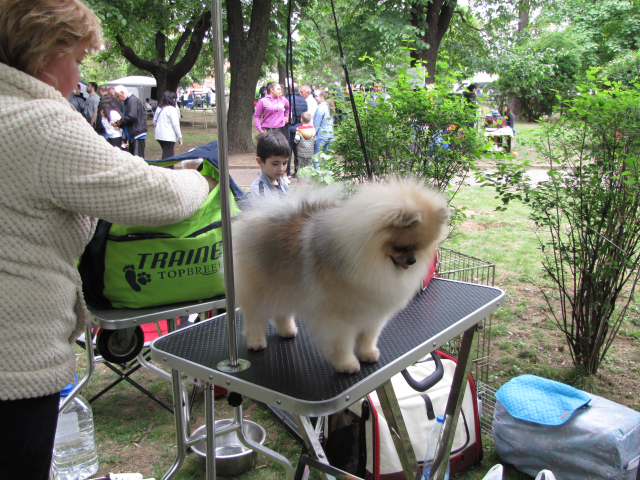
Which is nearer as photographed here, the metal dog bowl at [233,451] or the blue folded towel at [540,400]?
the blue folded towel at [540,400]

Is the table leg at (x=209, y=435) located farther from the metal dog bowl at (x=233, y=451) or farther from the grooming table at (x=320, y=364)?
the metal dog bowl at (x=233, y=451)

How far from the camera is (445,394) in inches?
105

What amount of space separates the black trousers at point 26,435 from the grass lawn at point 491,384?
5.33 feet

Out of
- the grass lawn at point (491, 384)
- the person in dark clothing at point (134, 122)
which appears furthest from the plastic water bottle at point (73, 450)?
the person in dark clothing at point (134, 122)

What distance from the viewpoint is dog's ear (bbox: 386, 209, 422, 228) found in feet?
4.64

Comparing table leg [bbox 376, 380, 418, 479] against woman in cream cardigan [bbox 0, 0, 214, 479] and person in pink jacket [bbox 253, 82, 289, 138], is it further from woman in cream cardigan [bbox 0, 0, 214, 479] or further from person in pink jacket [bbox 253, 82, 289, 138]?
person in pink jacket [bbox 253, 82, 289, 138]

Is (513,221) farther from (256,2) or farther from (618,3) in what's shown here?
(618,3)

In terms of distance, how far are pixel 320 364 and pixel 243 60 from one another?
11725mm

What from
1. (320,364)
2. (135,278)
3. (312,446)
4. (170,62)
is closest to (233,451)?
(312,446)

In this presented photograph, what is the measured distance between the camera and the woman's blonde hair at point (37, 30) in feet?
3.91

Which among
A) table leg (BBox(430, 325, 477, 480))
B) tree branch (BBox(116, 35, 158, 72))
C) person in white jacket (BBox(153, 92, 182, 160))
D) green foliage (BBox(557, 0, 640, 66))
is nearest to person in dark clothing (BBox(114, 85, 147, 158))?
person in white jacket (BBox(153, 92, 182, 160))

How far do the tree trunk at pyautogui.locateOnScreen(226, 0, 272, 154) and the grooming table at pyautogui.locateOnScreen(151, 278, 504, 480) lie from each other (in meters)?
10.9

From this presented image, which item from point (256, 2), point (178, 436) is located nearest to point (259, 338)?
point (178, 436)

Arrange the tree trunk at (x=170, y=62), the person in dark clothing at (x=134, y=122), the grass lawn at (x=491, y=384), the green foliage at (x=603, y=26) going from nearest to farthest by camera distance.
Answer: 1. the grass lawn at (x=491, y=384)
2. the person in dark clothing at (x=134, y=122)
3. the tree trunk at (x=170, y=62)
4. the green foliage at (x=603, y=26)
